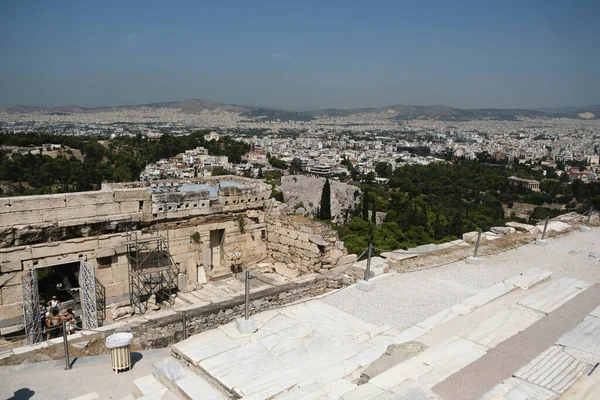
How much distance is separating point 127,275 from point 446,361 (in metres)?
7.43

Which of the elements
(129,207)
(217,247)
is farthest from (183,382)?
(217,247)

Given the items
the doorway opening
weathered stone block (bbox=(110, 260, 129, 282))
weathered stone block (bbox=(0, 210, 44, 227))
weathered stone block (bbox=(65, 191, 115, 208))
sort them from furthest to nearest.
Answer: the doorway opening → weathered stone block (bbox=(110, 260, 129, 282)) → weathered stone block (bbox=(65, 191, 115, 208)) → weathered stone block (bbox=(0, 210, 44, 227))

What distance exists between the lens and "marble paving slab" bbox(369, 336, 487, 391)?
510 centimetres

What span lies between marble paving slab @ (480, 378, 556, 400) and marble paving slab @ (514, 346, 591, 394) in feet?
0.50

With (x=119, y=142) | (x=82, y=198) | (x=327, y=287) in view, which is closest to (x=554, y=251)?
(x=327, y=287)

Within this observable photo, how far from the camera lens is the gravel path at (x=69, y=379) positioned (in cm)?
604

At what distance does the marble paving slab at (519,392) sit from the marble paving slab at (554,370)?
0.15 m

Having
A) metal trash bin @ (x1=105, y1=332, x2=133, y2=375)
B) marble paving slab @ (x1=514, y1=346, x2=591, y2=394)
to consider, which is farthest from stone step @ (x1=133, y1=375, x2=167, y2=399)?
marble paving slab @ (x1=514, y1=346, x2=591, y2=394)

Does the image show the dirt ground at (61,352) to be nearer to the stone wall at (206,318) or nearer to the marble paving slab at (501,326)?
the stone wall at (206,318)

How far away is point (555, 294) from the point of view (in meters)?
8.41

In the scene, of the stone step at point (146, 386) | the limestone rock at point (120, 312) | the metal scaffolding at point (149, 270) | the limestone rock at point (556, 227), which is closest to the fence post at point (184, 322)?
the stone step at point (146, 386)

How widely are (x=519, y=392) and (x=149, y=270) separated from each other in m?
7.94

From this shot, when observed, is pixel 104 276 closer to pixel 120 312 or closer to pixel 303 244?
pixel 120 312

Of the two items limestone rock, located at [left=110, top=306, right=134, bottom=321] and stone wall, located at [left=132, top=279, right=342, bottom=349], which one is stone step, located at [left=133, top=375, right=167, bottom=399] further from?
limestone rock, located at [left=110, top=306, right=134, bottom=321]
